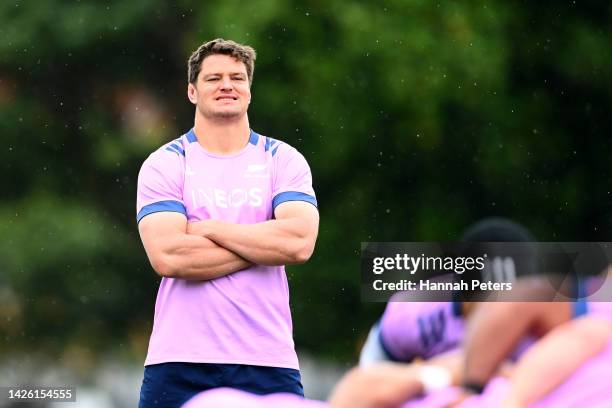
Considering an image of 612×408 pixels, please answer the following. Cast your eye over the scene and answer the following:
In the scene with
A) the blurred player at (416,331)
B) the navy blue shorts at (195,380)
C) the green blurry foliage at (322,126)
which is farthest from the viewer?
the green blurry foliage at (322,126)

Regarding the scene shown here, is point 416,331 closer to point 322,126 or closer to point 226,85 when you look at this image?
point 226,85

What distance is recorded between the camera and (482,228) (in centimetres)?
188

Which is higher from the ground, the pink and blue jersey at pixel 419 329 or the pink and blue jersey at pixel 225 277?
the pink and blue jersey at pixel 225 277

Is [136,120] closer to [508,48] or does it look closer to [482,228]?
[508,48]

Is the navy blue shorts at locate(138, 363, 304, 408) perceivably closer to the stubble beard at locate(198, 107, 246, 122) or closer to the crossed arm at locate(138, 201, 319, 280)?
the crossed arm at locate(138, 201, 319, 280)

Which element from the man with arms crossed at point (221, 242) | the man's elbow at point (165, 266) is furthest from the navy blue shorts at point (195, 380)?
the man's elbow at point (165, 266)

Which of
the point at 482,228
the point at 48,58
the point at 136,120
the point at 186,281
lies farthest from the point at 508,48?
the point at 482,228

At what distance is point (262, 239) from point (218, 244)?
0.30ft

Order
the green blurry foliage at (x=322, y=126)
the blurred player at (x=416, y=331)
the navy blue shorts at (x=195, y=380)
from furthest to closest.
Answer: the green blurry foliage at (x=322, y=126)
the navy blue shorts at (x=195, y=380)
the blurred player at (x=416, y=331)

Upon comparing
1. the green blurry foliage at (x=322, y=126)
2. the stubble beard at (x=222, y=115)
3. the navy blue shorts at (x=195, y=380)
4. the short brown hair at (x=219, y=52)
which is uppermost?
the green blurry foliage at (x=322, y=126)

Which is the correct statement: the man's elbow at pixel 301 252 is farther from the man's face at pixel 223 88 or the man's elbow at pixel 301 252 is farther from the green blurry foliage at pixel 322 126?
the green blurry foliage at pixel 322 126

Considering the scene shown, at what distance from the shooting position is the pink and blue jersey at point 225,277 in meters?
2.58

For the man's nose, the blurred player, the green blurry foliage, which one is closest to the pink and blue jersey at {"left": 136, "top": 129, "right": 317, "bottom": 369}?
the man's nose

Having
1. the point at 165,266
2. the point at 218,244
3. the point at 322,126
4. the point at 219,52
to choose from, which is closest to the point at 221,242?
the point at 218,244
